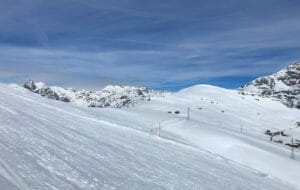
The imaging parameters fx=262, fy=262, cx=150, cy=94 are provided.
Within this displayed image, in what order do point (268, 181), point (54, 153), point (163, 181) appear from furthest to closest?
1. point (268, 181)
2. point (163, 181)
3. point (54, 153)

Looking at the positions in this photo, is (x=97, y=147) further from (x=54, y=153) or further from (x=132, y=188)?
(x=132, y=188)

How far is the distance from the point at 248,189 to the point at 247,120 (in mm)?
27350

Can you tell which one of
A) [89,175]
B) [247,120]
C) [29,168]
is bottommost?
[247,120]

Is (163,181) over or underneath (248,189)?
over

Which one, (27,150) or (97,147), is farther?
(97,147)

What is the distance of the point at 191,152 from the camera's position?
13.8 meters

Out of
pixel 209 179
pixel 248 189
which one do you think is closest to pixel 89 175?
pixel 209 179

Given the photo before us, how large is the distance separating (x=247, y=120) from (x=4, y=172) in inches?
1362

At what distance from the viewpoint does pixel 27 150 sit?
691 centimetres

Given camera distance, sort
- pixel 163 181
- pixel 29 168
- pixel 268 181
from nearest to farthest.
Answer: pixel 29 168 < pixel 163 181 < pixel 268 181

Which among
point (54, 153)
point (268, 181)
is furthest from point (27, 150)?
point (268, 181)

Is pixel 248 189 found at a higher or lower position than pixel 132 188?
lower

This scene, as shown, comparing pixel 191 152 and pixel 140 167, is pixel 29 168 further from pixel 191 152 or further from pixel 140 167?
pixel 191 152

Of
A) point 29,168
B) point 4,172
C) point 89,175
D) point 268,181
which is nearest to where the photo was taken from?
point 4,172
